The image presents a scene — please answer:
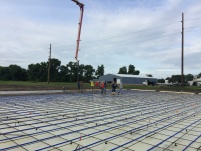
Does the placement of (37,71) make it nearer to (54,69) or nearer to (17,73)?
(54,69)

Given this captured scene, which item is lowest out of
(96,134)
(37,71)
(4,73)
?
(96,134)

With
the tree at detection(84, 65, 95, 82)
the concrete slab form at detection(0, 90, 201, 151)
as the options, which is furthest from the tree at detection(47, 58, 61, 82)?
the concrete slab form at detection(0, 90, 201, 151)

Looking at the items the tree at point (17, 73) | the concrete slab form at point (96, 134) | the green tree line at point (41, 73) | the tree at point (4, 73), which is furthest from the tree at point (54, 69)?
the concrete slab form at point (96, 134)

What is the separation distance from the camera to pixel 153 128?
600 centimetres

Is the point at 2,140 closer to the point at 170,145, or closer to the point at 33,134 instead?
the point at 33,134

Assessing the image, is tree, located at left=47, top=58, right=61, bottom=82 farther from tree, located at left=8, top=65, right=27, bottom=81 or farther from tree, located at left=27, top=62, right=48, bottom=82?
tree, located at left=8, top=65, right=27, bottom=81

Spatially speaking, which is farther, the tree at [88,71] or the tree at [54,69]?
the tree at [88,71]

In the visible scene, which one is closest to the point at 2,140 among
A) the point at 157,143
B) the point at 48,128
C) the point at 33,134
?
the point at 33,134

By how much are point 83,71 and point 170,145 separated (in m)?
64.4

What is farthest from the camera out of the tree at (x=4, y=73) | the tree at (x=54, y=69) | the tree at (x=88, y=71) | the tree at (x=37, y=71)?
the tree at (x=88, y=71)

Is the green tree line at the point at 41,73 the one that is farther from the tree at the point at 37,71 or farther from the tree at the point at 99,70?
the tree at the point at 99,70

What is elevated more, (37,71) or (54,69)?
(54,69)

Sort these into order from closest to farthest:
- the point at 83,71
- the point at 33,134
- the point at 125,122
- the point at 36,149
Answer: the point at 36,149
the point at 33,134
the point at 125,122
the point at 83,71

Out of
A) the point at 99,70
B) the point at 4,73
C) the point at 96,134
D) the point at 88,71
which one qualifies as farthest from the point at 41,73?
the point at 96,134
